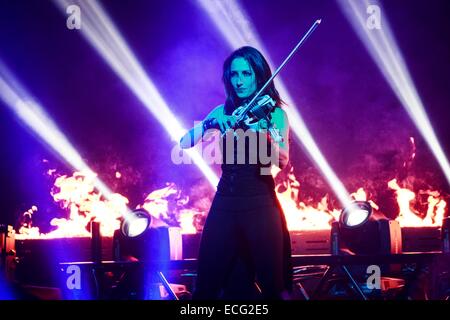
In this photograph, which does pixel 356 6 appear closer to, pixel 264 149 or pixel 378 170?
pixel 378 170

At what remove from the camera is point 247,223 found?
2945 mm

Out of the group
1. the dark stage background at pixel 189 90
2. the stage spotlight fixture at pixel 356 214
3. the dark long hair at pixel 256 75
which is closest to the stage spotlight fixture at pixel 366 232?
the stage spotlight fixture at pixel 356 214

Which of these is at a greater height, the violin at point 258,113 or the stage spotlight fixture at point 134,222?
the violin at point 258,113

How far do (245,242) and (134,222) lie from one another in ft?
5.14

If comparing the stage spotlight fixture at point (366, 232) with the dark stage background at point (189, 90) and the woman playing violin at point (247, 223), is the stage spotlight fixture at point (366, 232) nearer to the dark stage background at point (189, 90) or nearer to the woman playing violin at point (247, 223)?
the woman playing violin at point (247, 223)

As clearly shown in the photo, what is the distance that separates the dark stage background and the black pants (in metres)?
2.66

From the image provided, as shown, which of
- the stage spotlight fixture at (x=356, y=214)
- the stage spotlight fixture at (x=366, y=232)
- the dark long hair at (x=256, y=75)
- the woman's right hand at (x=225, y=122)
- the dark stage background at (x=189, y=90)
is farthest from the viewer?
the dark stage background at (x=189, y=90)

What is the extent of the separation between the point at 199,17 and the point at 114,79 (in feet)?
3.52

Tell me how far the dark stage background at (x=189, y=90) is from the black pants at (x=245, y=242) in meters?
2.66

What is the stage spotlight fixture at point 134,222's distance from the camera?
14.0 ft

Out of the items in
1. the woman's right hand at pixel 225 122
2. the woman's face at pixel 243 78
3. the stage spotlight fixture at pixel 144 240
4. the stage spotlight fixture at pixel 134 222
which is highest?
the woman's face at pixel 243 78
